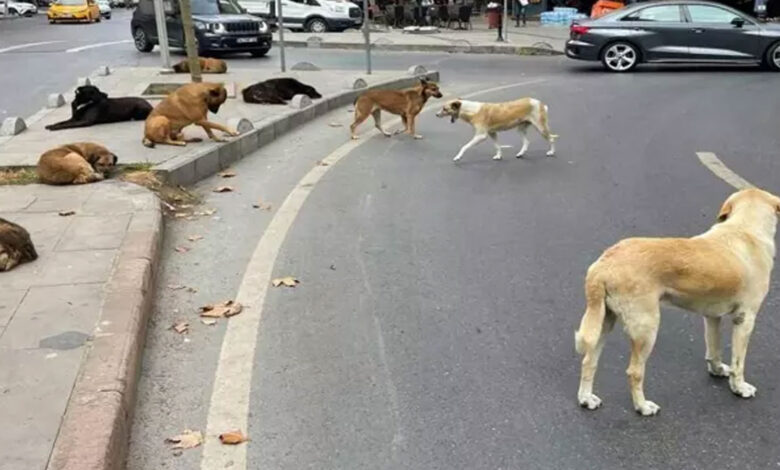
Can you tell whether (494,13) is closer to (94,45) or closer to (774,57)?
(774,57)

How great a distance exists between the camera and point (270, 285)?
5.17 m

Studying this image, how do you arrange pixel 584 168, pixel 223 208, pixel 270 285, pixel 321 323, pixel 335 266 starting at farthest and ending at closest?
pixel 584 168, pixel 223 208, pixel 335 266, pixel 270 285, pixel 321 323

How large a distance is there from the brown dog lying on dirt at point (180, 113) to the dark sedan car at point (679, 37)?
1154cm

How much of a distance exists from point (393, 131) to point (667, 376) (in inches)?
291

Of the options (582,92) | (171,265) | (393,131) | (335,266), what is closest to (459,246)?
(335,266)

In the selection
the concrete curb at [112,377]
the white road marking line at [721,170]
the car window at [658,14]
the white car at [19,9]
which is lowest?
the white car at [19,9]

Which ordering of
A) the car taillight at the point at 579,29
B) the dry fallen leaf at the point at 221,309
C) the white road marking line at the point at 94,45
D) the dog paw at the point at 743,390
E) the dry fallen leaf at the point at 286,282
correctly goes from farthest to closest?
1. the white road marking line at the point at 94,45
2. the car taillight at the point at 579,29
3. the dry fallen leaf at the point at 286,282
4. the dry fallen leaf at the point at 221,309
5. the dog paw at the point at 743,390

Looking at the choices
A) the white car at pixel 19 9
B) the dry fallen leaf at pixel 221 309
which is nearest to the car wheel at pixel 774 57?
the dry fallen leaf at pixel 221 309

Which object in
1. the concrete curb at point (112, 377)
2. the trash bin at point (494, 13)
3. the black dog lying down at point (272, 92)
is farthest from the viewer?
the trash bin at point (494, 13)

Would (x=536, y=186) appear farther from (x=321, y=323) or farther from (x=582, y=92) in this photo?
(x=582, y=92)

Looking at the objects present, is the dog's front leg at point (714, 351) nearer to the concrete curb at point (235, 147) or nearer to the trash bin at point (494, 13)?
the concrete curb at point (235, 147)

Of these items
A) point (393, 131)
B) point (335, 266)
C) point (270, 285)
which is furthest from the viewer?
point (393, 131)

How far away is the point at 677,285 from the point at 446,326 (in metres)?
1.46

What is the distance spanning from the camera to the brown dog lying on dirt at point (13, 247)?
499 centimetres
